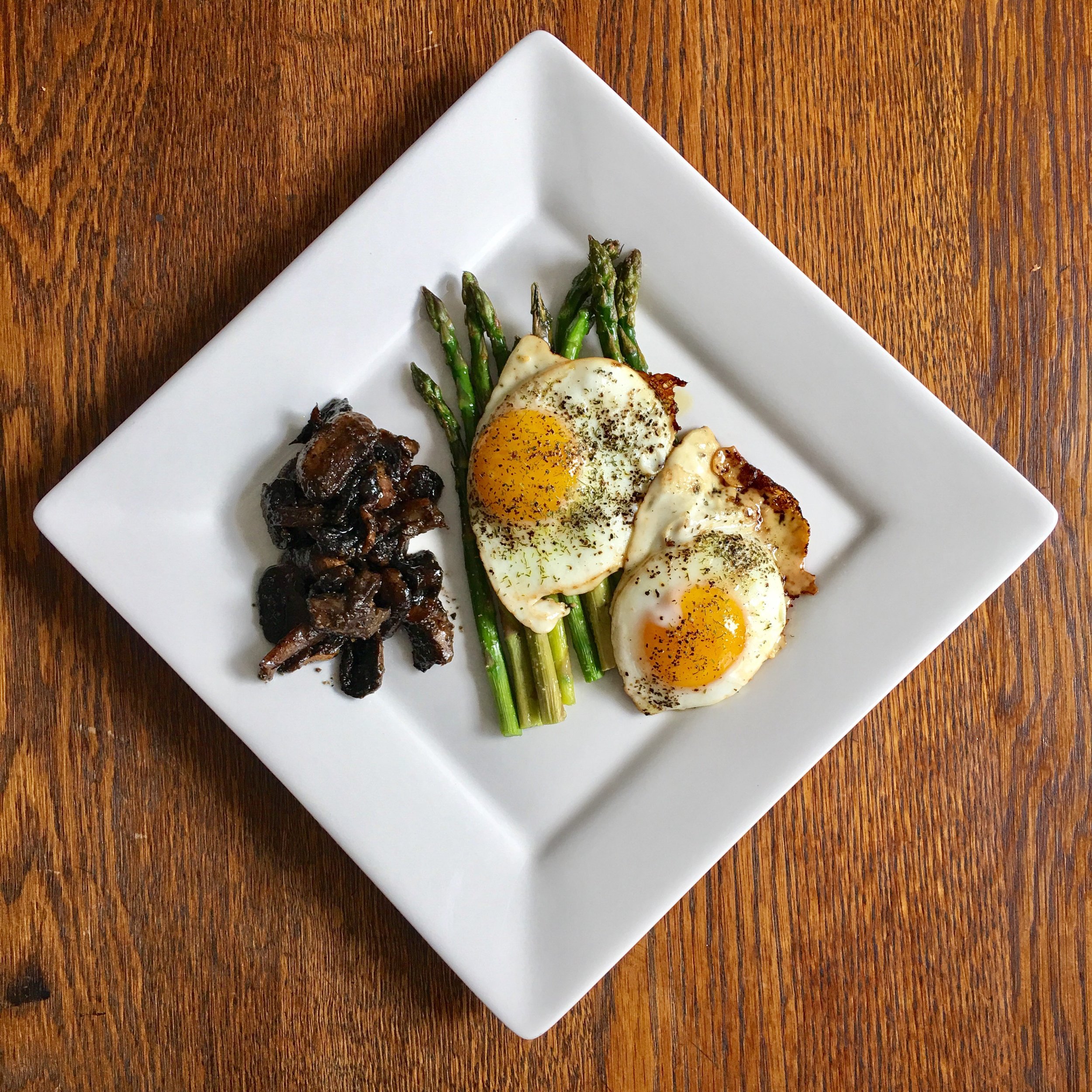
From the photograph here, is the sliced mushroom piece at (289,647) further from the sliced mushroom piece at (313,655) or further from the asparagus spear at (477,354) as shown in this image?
the asparagus spear at (477,354)

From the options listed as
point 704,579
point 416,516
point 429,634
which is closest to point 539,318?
point 416,516

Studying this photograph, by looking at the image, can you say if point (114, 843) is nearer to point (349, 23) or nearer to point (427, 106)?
point (427, 106)

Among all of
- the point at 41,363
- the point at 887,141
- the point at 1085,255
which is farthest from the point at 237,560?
the point at 1085,255

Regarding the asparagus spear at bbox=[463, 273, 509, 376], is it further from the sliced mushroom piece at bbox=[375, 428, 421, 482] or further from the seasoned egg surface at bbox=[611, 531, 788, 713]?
the seasoned egg surface at bbox=[611, 531, 788, 713]

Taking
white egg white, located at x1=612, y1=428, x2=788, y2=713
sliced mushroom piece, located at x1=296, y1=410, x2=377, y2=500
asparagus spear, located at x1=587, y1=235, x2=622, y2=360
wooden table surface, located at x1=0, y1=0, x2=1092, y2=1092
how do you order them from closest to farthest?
sliced mushroom piece, located at x1=296, y1=410, x2=377, y2=500
white egg white, located at x1=612, y1=428, x2=788, y2=713
asparagus spear, located at x1=587, y1=235, x2=622, y2=360
wooden table surface, located at x1=0, y1=0, x2=1092, y2=1092

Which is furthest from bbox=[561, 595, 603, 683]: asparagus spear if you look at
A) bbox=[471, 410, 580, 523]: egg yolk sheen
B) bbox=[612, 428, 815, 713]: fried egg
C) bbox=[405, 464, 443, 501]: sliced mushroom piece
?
bbox=[405, 464, 443, 501]: sliced mushroom piece

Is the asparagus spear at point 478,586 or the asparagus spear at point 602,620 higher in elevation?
the asparagus spear at point 478,586

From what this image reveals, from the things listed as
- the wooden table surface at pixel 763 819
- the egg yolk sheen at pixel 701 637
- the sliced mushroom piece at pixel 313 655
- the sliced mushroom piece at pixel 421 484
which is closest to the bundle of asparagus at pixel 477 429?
the sliced mushroom piece at pixel 421 484
